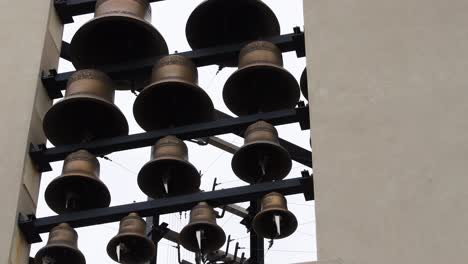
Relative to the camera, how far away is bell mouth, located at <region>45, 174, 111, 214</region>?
10517mm

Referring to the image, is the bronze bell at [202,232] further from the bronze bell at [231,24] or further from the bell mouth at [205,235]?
the bronze bell at [231,24]

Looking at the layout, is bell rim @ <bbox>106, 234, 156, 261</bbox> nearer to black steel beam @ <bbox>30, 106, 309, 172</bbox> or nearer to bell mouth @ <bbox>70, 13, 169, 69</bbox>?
black steel beam @ <bbox>30, 106, 309, 172</bbox>

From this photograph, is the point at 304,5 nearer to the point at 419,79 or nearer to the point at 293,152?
the point at 419,79

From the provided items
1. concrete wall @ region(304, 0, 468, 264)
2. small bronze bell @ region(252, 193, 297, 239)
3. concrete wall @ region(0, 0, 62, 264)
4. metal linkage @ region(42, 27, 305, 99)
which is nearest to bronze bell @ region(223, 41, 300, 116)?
metal linkage @ region(42, 27, 305, 99)

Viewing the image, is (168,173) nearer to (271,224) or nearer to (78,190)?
(78,190)

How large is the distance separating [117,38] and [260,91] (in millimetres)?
1311

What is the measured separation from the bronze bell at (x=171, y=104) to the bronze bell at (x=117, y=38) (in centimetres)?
52

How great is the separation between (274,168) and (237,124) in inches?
18.3

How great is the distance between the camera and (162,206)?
401 inches

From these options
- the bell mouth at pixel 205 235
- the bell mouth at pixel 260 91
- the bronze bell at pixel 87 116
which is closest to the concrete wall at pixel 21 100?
the bronze bell at pixel 87 116

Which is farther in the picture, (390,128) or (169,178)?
(169,178)

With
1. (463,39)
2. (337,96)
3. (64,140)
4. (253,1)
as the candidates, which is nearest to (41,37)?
(64,140)

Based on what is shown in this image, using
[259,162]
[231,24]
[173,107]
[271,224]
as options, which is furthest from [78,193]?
[231,24]

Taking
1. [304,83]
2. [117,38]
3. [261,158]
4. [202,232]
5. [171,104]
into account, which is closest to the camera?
[202,232]
